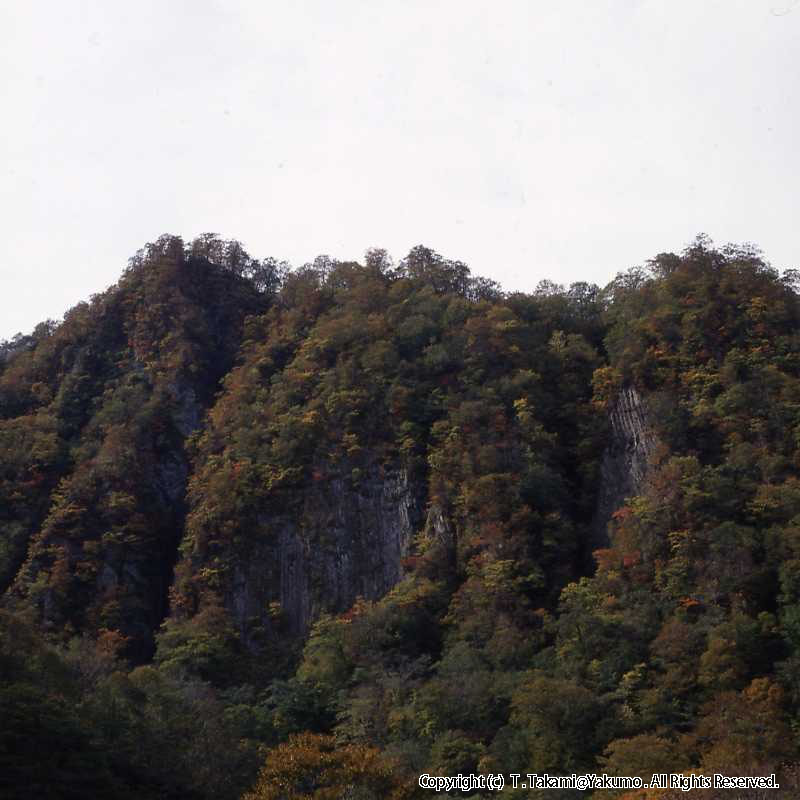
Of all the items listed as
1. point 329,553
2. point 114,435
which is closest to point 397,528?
point 329,553

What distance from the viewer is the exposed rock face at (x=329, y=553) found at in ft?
129

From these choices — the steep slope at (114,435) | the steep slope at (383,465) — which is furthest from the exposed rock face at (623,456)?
the steep slope at (114,435)

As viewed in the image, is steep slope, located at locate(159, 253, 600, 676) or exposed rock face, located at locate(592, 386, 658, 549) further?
exposed rock face, located at locate(592, 386, 658, 549)

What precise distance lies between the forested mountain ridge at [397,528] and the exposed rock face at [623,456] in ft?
0.44

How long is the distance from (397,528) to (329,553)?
2692 millimetres

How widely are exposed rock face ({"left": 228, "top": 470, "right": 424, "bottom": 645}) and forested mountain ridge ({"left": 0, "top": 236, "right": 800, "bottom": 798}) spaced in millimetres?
94

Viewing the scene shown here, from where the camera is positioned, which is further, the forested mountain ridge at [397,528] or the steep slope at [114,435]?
the steep slope at [114,435]

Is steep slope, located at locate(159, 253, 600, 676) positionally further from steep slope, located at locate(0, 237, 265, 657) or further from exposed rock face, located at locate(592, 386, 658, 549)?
steep slope, located at locate(0, 237, 265, 657)

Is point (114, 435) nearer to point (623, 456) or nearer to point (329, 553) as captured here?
point (329, 553)

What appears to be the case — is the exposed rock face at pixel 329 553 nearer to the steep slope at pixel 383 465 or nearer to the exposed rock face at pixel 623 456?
the steep slope at pixel 383 465

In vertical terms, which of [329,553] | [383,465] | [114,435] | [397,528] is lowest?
[329,553]

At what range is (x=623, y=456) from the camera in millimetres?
40812

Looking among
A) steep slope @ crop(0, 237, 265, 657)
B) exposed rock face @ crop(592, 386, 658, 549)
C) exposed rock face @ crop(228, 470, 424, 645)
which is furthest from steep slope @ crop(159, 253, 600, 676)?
steep slope @ crop(0, 237, 265, 657)

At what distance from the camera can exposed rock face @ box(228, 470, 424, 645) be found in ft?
129
